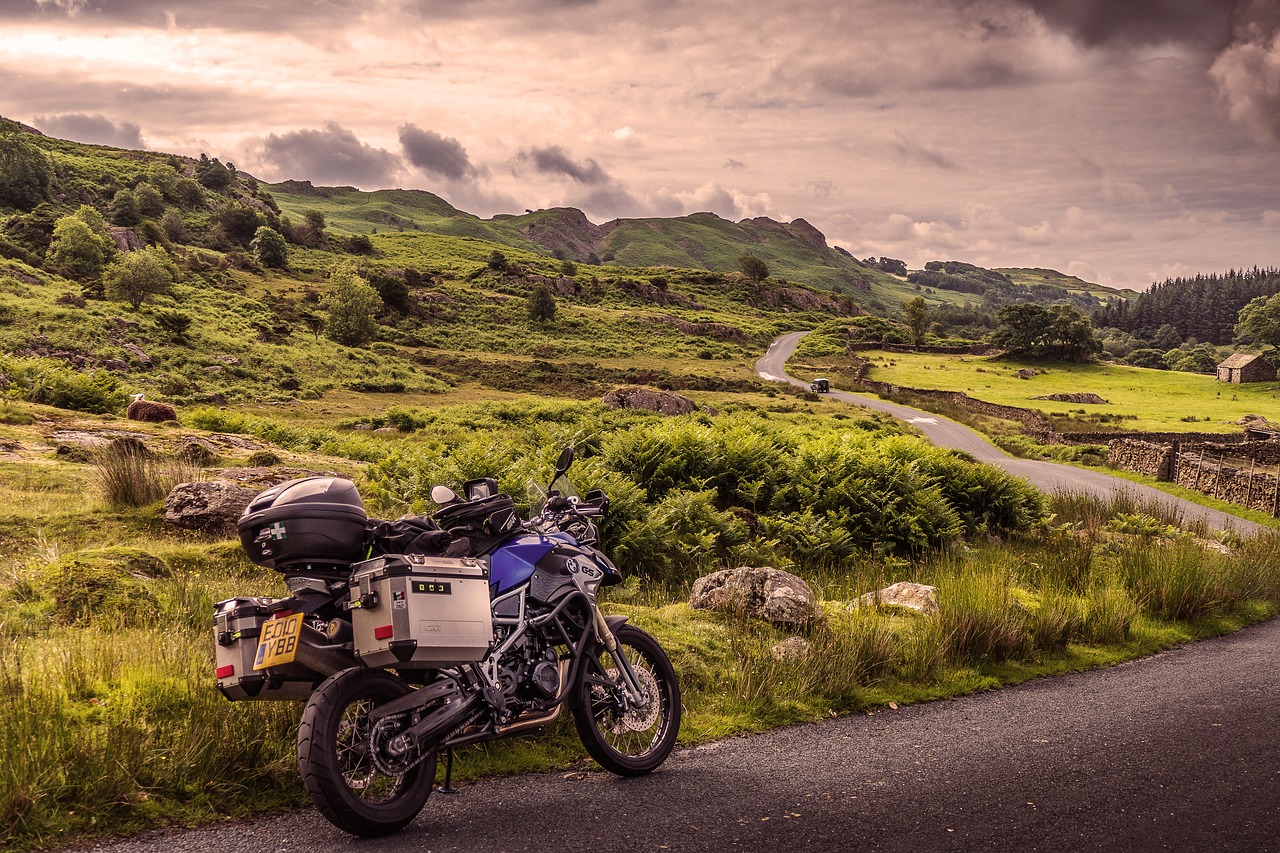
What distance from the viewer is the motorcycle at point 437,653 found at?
4.84 metres

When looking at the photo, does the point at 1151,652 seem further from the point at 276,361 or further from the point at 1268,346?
the point at 1268,346

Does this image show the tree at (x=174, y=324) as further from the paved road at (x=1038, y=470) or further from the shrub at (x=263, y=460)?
the paved road at (x=1038, y=470)

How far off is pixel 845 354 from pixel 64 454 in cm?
11668

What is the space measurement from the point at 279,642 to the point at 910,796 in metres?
4.63

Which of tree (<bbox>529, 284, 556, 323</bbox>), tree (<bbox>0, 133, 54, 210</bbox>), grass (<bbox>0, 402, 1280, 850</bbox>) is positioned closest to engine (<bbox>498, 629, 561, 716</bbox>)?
grass (<bbox>0, 402, 1280, 850</bbox>)

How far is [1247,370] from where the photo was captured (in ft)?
352

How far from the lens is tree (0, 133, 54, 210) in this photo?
108938 millimetres

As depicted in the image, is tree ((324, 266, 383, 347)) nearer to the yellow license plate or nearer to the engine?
the engine

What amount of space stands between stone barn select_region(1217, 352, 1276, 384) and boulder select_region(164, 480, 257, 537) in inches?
4972

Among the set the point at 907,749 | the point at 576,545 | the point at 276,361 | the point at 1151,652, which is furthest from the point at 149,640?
the point at 276,361

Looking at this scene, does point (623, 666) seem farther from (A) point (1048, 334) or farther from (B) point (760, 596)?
(A) point (1048, 334)

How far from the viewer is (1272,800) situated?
20.8 feet

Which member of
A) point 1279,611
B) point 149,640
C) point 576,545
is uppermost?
point 576,545

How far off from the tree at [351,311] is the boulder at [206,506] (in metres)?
80.0
